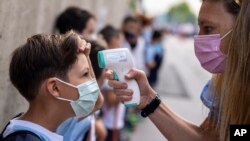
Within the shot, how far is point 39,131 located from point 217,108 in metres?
0.91

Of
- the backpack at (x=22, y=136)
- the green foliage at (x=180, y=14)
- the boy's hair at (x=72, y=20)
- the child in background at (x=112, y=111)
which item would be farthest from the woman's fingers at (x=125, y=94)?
the green foliage at (x=180, y=14)

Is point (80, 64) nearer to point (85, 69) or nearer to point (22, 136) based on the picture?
point (85, 69)

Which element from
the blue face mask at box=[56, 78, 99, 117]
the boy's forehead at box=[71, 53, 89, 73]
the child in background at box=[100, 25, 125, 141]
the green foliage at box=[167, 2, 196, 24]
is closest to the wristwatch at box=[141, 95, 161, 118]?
the blue face mask at box=[56, 78, 99, 117]

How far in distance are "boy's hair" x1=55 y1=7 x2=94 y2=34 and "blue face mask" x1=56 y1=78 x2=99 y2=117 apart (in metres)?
1.15

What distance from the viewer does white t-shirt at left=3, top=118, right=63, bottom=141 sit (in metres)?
1.93

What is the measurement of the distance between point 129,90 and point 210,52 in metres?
0.46

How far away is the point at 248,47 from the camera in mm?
→ 1872

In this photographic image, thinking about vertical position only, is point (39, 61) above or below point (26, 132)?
above

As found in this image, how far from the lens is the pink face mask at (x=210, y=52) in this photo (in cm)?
221

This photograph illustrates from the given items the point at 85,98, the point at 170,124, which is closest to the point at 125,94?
the point at 85,98

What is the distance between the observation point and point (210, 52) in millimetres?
2277

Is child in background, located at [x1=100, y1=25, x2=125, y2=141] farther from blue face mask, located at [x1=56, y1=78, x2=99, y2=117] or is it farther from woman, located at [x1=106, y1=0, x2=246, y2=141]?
blue face mask, located at [x1=56, y1=78, x2=99, y2=117]

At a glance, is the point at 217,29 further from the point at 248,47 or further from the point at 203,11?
the point at 248,47

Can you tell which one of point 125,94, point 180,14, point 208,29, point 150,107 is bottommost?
point 180,14
